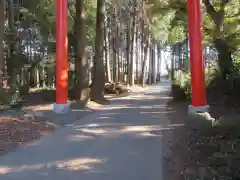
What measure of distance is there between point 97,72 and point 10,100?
6353 mm

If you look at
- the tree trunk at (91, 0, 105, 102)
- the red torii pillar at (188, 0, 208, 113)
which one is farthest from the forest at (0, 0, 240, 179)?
the red torii pillar at (188, 0, 208, 113)

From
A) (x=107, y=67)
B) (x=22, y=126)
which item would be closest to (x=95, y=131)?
(x=22, y=126)

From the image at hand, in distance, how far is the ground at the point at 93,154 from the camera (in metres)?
6.46

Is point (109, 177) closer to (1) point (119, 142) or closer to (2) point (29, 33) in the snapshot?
(1) point (119, 142)

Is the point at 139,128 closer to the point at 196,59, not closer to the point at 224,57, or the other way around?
the point at 196,59

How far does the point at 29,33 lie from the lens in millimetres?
25391

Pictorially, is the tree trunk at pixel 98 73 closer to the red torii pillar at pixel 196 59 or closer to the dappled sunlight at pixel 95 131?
the red torii pillar at pixel 196 59

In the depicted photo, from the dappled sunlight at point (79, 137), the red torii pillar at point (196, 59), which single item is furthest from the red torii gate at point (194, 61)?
the dappled sunlight at point (79, 137)

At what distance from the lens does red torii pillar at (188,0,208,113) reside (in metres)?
12.0

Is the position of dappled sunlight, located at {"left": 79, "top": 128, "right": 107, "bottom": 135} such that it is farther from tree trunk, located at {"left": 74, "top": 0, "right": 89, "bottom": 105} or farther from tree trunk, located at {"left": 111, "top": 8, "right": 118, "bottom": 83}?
tree trunk, located at {"left": 111, "top": 8, "right": 118, "bottom": 83}

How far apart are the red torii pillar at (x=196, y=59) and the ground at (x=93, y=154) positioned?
55.4 inches

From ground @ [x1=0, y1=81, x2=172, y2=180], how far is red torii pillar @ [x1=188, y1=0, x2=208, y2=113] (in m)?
1.41

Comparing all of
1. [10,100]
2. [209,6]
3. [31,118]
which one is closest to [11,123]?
[31,118]

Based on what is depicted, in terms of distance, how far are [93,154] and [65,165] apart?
93 cm
